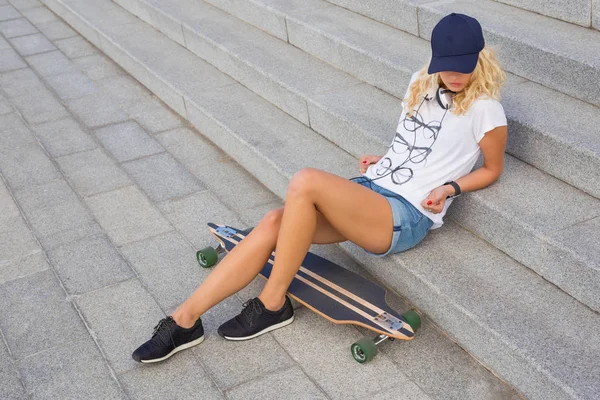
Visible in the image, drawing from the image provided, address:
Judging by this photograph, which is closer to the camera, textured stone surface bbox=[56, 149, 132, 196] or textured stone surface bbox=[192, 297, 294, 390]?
textured stone surface bbox=[192, 297, 294, 390]

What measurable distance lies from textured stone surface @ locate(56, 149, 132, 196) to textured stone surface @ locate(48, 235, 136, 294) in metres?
0.68

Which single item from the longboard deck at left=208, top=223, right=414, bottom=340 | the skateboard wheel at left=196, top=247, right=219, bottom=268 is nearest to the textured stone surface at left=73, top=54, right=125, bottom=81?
the skateboard wheel at left=196, top=247, right=219, bottom=268

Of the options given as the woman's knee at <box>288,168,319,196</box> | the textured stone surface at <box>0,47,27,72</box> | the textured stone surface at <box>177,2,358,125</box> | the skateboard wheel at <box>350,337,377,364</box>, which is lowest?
the textured stone surface at <box>0,47,27,72</box>

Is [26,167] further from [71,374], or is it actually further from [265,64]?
[71,374]

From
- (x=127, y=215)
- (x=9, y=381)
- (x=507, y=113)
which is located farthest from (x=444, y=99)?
(x=9, y=381)

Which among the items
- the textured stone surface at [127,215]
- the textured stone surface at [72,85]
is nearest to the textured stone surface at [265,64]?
the textured stone surface at [72,85]

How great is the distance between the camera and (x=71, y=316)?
3.75 m

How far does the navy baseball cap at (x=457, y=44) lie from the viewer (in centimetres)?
316

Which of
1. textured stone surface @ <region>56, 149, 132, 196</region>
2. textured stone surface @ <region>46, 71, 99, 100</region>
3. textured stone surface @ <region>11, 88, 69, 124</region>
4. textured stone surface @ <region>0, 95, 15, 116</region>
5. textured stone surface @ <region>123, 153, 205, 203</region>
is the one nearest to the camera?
textured stone surface @ <region>123, 153, 205, 203</region>

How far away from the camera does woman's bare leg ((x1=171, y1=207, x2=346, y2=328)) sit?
3.43 m

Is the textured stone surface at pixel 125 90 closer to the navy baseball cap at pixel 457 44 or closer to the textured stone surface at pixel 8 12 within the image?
the textured stone surface at pixel 8 12

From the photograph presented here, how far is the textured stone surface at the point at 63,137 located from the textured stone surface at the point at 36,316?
169 cm

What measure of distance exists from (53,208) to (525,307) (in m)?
2.95

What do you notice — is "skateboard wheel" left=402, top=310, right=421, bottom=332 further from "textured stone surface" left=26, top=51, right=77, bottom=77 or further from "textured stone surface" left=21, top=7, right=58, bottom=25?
"textured stone surface" left=21, top=7, right=58, bottom=25
